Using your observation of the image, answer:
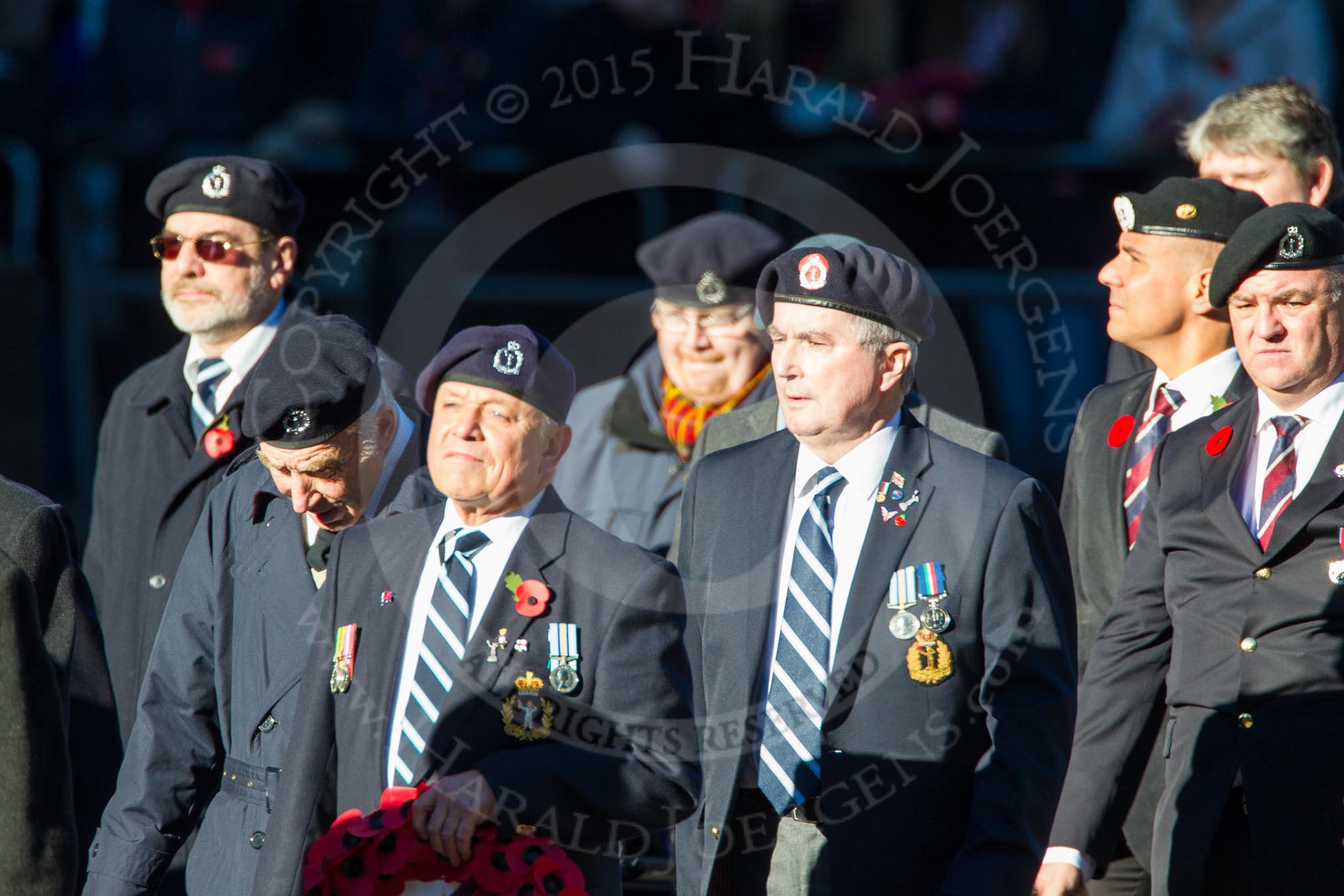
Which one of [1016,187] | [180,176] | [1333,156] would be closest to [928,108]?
[1016,187]

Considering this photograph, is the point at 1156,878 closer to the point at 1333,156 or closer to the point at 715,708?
the point at 715,708

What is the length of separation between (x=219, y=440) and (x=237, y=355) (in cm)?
37

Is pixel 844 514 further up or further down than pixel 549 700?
further up

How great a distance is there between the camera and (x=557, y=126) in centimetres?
913

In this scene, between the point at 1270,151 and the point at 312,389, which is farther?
the point at 1270,151

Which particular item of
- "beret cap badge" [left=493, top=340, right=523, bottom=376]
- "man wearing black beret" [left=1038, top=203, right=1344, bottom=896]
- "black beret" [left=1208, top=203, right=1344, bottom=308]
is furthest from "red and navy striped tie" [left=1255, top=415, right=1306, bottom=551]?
"beret cap badge" [left=493, top=340, right=523, bottom=376]

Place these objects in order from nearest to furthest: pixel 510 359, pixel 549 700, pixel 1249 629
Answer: pixel 549 700, pixel 510 359, pixel 1249 629

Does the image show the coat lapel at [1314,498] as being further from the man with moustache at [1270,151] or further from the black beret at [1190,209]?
the man with moustache at [1270,151]

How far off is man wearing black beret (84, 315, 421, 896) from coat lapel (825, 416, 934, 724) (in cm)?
120

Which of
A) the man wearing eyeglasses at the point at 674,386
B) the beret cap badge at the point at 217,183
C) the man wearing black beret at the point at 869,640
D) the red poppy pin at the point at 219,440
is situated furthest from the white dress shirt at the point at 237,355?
the man wearing black beret at the point at 869,640

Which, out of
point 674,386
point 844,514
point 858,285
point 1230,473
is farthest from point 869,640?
point 674,386

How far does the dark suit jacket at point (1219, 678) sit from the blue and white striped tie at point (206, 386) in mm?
2886

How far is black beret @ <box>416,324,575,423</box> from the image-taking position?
13.2 ft

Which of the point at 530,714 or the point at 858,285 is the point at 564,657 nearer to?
the point at 530,714
